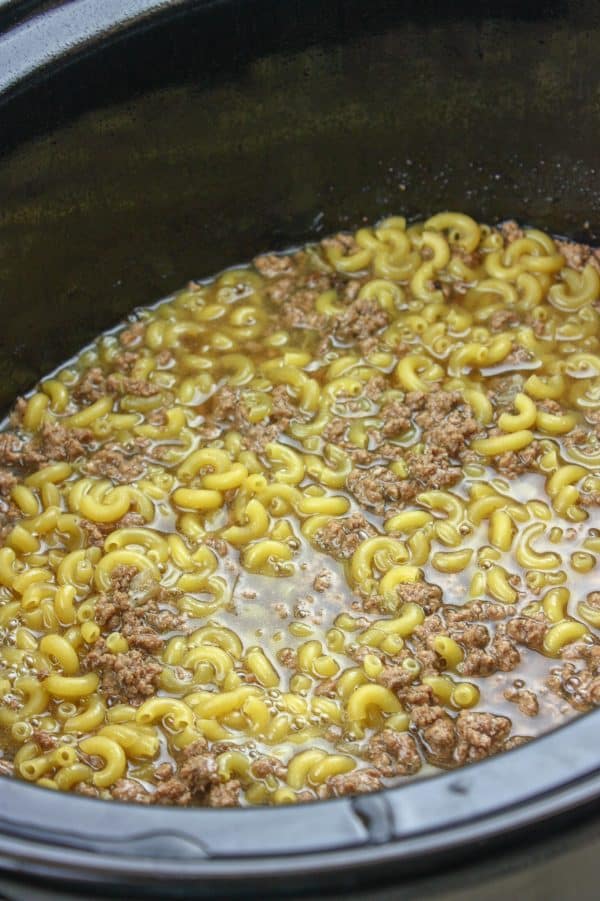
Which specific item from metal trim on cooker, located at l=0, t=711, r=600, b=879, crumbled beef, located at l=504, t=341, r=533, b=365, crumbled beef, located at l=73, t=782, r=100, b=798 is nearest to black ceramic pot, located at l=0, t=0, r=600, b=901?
crumbled beef, located at l=504, t=341, r=533, b=365

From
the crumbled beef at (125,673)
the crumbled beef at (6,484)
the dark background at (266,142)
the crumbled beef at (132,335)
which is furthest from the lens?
the crumbled beef at (132,335)

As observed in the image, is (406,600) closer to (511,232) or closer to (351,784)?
(351,784)

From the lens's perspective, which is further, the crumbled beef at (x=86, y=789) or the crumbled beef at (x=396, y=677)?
the crumbled beef at (x=396, y=677)

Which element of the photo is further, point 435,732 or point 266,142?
point 266,142

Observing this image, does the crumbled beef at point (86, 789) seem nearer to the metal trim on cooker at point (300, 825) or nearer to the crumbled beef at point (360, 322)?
the metal trim on cooker at point (300, 825)

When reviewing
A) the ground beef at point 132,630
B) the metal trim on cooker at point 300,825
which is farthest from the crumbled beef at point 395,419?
the metal trim on cooker at point 300,825

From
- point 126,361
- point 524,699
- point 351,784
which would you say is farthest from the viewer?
point 126,361

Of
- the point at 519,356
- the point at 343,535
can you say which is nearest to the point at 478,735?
the point at 343,535
